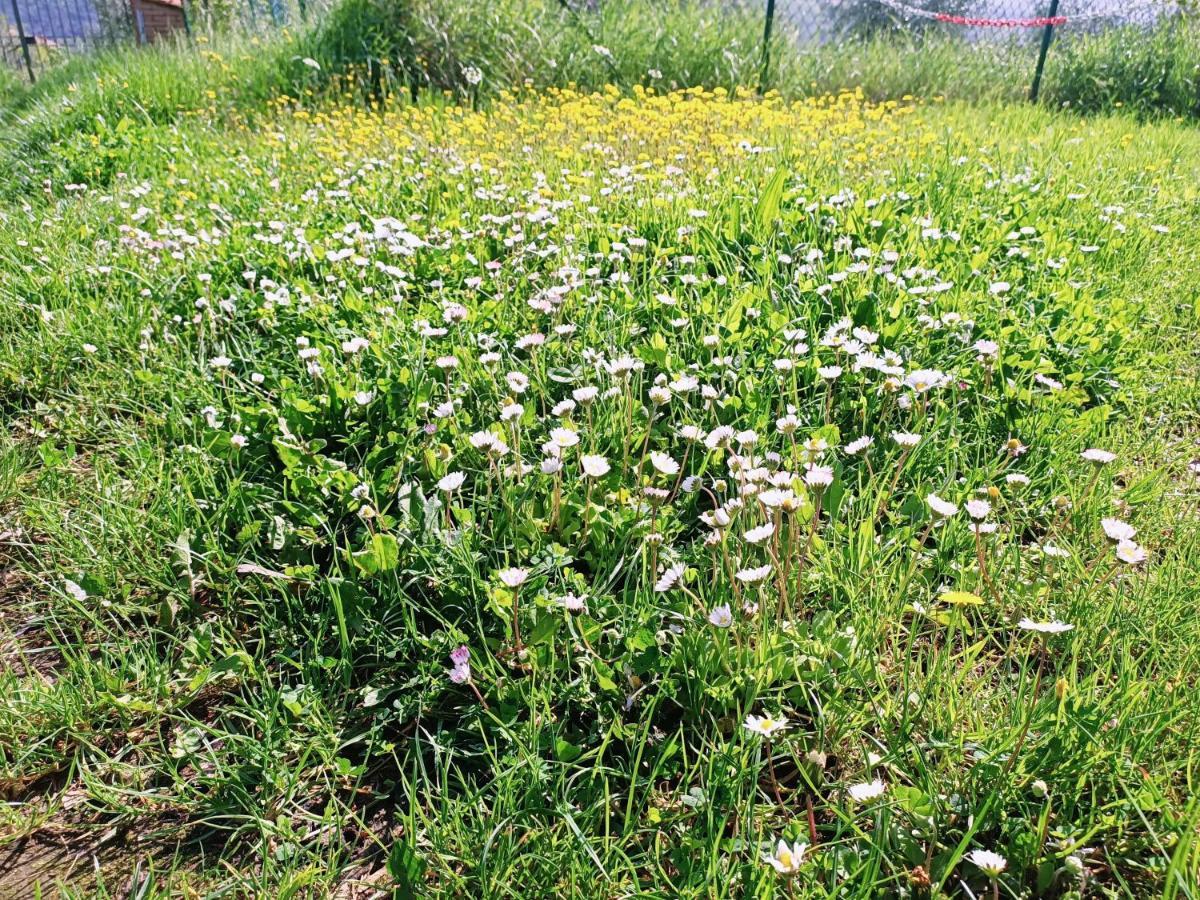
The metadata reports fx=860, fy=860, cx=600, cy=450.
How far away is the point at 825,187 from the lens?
400 centimetres

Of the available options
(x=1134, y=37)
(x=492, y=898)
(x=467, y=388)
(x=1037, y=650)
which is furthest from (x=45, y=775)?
(x=1134, y=37)

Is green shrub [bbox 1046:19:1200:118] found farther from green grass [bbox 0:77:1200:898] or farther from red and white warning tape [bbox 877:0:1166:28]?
green grass [bbox 0:77:1200:898]

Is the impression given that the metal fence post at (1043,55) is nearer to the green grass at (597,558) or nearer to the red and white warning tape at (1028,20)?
the red and white warning tape at (1028,20)

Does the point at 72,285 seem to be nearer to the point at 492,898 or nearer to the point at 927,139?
the point at 492,898

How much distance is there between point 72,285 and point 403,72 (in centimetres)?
513

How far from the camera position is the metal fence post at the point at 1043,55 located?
29.8 ft

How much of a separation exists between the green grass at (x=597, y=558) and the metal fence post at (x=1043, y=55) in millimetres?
6688

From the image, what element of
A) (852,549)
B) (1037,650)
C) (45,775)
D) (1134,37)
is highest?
(1134,37)

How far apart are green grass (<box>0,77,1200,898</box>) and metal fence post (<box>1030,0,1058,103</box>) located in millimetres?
6688

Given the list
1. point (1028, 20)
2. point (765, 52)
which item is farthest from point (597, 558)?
point (1028, 20)

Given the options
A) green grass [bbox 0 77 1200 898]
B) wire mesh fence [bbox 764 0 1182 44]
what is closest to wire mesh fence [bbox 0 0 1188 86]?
wire mesh fence [bbox 764 0 1182 44]

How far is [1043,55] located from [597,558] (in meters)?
9.63

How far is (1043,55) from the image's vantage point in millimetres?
9117

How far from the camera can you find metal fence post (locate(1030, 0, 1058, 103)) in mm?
9094
